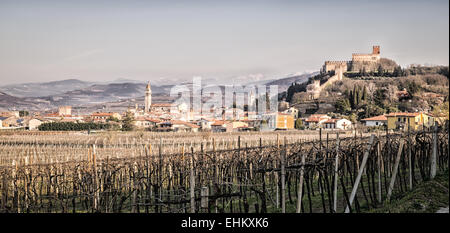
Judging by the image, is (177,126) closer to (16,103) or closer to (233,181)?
(16,103)

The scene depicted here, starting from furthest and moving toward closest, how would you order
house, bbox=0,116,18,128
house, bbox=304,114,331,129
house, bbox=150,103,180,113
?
house, bbox=304,114,331,129 < house, bbox=150,103,180,113 < house, bbox=0,116,18,128

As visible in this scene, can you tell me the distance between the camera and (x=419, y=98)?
31.7 m

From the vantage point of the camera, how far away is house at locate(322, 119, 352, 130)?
3701cm

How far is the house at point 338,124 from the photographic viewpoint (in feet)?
121

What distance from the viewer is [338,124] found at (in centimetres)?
3762

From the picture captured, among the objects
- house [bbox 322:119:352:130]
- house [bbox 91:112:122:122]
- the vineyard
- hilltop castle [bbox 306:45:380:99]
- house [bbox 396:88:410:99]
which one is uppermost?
hilltop castle [bbox 306:45:380:99]

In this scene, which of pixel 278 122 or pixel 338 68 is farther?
pixel 338 68

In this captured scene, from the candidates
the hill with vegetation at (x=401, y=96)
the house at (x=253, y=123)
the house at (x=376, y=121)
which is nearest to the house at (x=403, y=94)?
the hill with vegetation at (x=401, y=96)

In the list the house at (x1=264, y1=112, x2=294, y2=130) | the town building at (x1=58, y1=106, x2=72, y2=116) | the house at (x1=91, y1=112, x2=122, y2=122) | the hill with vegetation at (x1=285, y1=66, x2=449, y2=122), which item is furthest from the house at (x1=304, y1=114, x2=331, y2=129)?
the town building at (x1=58, y1=106, x2=72, y2=116)

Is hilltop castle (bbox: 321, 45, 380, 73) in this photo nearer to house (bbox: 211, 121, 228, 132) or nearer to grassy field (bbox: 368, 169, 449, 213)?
house (bbox: 211, 121, 228, 132)

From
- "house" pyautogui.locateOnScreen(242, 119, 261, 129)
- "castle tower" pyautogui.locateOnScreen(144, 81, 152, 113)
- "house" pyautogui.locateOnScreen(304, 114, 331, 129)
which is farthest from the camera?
"house" pyautogui.locateOnScreen(304, 114, 331, 129)

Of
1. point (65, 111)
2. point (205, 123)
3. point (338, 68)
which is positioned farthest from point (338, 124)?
point (338, 68)

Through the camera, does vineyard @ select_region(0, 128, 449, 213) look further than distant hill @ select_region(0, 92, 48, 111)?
No

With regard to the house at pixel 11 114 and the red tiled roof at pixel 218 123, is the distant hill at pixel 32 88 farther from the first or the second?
the red tiled roof at pixel 218 123
